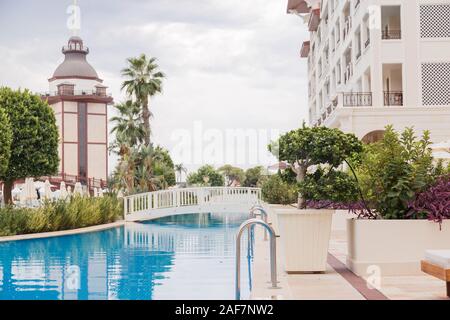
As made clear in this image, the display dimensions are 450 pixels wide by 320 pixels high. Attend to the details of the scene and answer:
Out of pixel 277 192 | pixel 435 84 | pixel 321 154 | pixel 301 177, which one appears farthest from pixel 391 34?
pixel 321 154

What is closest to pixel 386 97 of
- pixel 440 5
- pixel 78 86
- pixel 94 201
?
pixel 440 5

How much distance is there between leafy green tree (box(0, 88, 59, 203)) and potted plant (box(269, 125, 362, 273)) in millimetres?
22059

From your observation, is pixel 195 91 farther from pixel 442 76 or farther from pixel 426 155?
pixel 442 76

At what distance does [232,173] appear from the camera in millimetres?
84625

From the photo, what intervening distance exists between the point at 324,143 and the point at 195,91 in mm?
5140

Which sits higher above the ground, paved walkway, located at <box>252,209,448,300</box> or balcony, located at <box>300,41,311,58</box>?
balcony, located at <box>300,41,311,58</box>

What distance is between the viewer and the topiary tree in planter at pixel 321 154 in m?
7.84

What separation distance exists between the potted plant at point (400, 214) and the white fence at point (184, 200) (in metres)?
16.3

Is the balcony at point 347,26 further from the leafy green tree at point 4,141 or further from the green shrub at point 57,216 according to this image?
the leafy green tree at point 4,141

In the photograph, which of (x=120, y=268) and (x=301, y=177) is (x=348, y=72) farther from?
(x=301, y=177)

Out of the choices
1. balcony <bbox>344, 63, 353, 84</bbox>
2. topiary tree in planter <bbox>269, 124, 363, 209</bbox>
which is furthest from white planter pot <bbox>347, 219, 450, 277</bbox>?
balcony <bbox>344, 63, 353, 84</bbox>

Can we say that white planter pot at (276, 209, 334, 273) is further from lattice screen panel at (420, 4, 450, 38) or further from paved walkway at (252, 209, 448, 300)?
lattice screen panel at (420, 4, 450, 38)

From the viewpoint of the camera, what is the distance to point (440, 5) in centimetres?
2170

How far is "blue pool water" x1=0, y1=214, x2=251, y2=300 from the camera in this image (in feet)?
24.4
